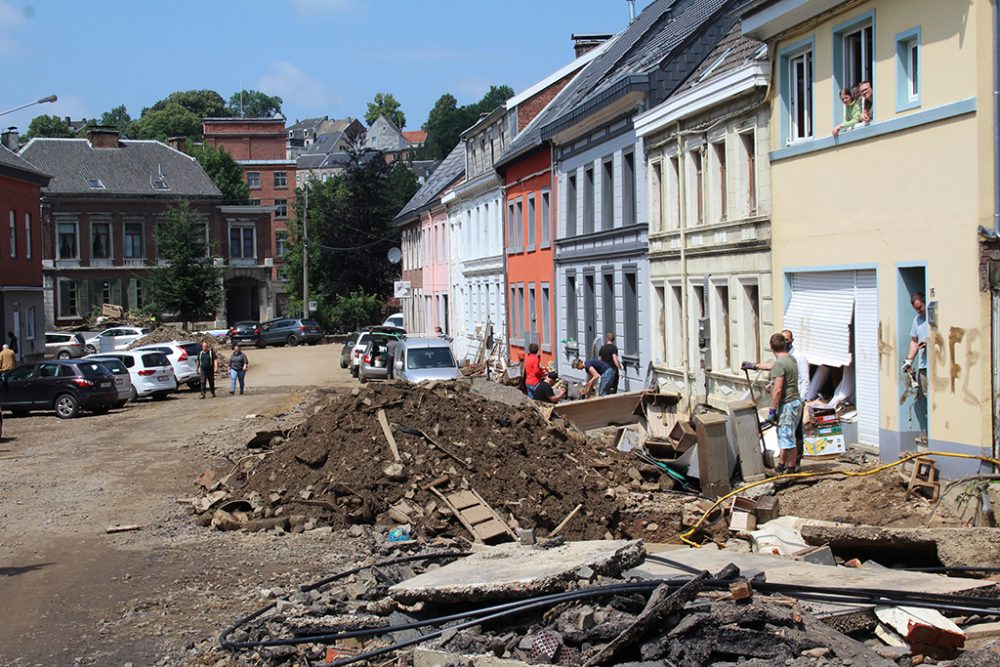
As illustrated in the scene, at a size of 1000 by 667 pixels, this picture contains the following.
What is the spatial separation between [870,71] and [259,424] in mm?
15458

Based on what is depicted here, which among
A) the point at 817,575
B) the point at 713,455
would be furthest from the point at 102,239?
the point at 817,575

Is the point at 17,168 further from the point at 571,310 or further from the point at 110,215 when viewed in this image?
the point at 110,215

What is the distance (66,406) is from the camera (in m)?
31.0

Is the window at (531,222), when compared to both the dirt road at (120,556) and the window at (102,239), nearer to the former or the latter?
the dirt road at (120,556)

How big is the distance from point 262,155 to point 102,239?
32795 millimetres

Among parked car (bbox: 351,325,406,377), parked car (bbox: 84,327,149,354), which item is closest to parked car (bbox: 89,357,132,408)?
parked car (bbox: 351,325,406,377)

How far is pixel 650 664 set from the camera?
7.34 meters

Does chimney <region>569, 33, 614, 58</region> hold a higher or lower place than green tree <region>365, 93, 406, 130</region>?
lower

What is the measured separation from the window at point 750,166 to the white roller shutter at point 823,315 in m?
2.16

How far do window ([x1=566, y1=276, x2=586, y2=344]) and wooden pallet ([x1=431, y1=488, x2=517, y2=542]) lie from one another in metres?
18.5

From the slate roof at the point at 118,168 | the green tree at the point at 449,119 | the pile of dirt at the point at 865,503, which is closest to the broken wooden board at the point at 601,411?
the pile of dirt at the point at 865,503

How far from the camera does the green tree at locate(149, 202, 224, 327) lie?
6406cm

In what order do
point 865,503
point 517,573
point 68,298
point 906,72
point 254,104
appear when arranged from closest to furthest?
1. point 517,573
2. point 865,503
3. point 906,72
4. point 68,298
5. point 254,104

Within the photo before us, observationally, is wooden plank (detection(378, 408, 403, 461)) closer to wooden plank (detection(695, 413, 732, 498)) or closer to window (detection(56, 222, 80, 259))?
wooden plank (detection(695, 413, 732, 498))
